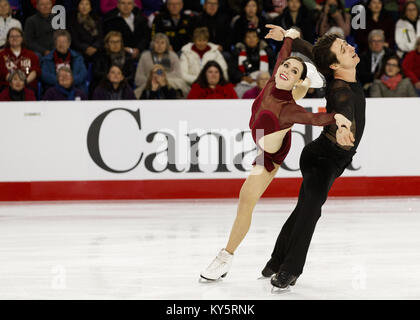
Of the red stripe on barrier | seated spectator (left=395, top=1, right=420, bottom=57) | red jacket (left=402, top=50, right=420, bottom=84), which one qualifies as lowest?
the red stripe on barrier

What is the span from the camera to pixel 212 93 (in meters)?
9.68

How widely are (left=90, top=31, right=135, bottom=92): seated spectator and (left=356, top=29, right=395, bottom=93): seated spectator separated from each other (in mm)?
3052

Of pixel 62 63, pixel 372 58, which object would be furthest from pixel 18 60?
pixel 372 58

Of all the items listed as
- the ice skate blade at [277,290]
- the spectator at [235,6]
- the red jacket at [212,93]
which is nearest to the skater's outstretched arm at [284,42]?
the ice skate blade at [277,290]

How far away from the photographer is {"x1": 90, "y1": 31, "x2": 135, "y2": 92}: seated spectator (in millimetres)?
10047

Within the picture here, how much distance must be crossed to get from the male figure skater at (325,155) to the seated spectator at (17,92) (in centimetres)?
592

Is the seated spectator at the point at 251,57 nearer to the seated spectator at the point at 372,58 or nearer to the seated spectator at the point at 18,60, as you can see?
the seated spectator at the point at 372,58

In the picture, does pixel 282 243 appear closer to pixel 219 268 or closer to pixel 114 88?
pixel 219 268

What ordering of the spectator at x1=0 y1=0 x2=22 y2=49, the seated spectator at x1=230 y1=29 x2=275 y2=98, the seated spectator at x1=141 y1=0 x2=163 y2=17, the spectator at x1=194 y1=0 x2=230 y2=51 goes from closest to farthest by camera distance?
the seated spectator at x1=230 y1=29 x2=275 y2=98 < the spectator at x1=0 y1=0 x2=22 y2=49 < the spectator at x1=194 y1=0 x2=230 y2=51 < the seated spectator at x1=141 y1=0 x2=163 y2=17

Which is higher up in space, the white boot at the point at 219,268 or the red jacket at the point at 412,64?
the red jacket at the point at 412,64

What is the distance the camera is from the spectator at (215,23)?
10.7m

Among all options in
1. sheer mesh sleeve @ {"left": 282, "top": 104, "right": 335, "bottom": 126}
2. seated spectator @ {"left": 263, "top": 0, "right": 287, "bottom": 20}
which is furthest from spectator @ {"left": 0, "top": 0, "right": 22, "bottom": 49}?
sheer mesh sleeve @ {"left": 282, "top": 104, "right": 335, "bottom": 126}

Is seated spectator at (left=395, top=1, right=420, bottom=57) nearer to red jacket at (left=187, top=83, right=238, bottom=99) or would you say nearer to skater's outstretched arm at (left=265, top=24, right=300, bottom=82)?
red jacket at (left=187, top=83, right=238, bottom=99)
